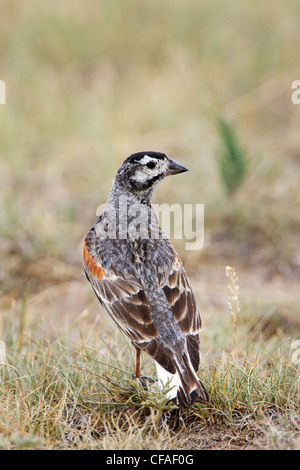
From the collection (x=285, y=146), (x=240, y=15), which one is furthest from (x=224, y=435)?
(x=240, y=15)

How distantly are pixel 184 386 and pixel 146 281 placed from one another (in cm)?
83

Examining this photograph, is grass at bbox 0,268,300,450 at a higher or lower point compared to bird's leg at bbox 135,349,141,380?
lower

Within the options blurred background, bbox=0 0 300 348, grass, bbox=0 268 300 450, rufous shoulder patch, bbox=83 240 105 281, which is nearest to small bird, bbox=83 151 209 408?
rufous shoulder patch, bbox=83 240 105 281

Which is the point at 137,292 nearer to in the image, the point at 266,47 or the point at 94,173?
the point at 94,173

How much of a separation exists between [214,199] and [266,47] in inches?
201

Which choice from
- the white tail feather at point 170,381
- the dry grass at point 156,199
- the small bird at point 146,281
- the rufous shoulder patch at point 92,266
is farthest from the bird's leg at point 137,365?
the rufous shoulder patch at point 92,266

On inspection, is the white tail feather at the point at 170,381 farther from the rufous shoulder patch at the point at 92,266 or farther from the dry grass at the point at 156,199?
the rufous shoulder patch at the point at 92,266

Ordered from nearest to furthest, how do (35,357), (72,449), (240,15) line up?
1. (72,449)
2. (35,357)
3. (240,15)

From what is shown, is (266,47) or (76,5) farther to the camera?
(76,5)

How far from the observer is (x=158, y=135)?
10227mm

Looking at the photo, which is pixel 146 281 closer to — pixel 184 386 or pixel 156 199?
pixel 184 386

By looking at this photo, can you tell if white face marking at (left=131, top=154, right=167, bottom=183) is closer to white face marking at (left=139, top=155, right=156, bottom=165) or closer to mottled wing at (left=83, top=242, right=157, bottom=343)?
white face marking at (left=139, top=155, right=156, bottom=165)

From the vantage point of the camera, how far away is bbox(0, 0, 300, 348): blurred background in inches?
289

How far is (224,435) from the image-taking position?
13.1 feet
